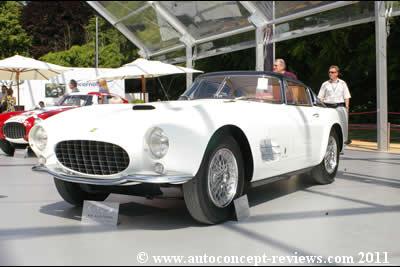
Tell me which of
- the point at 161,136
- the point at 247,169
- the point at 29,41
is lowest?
the point at 247,169

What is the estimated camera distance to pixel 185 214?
5070 mm

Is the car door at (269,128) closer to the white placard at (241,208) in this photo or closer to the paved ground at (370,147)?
the white placard at (241,208)

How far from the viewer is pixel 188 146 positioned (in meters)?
4.16

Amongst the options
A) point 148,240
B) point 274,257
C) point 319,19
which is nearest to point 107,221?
point 148,240

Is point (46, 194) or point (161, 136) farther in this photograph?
point (46, 194)

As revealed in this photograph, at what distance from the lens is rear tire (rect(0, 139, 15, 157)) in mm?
11000

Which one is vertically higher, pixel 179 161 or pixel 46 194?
pixel 179 161

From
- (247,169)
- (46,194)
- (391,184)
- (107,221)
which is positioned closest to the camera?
(107,221)

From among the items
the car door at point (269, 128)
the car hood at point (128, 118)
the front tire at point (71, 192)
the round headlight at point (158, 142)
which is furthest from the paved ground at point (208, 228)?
the car hood at point (128, 118)

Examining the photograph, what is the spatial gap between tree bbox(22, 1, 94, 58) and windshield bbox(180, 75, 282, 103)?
148 feet

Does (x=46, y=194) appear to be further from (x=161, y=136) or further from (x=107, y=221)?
(x=161, y=136)

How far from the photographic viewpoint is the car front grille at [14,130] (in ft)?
33.3

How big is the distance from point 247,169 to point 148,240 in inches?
52.1

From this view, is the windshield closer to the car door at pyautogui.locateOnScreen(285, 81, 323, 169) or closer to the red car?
the car door at pyautogui.locateOnScreen(285, 81, 323, 169)
